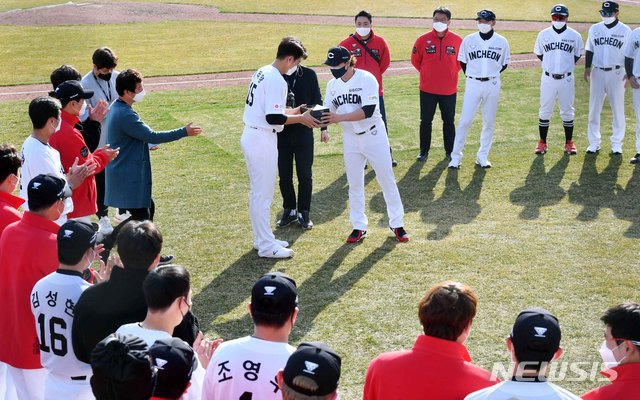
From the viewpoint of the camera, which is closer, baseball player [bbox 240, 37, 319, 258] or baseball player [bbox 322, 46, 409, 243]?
baseball player [bbox 240, 37, 319, 258]

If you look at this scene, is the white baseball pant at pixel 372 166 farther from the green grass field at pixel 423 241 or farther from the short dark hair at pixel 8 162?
the short dark hair at pixel 8 162

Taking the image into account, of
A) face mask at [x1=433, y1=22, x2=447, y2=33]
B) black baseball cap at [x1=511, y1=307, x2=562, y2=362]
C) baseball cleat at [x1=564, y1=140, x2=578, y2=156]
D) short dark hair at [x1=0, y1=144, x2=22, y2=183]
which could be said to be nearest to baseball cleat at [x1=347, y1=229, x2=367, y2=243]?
short dark hair at [x1=0, y1=144, x2=22, y2=183]

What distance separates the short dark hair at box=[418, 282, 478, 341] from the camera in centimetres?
404

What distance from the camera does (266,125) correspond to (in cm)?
851

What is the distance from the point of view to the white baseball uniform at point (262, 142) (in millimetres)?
8359

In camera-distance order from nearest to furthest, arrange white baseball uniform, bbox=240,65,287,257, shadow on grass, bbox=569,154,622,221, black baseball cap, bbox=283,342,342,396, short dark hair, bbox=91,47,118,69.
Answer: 1. black baseball cap, bbox=283,342,342,396
2. white baseball uniform, bbox=240,65,287,257
3. short dark hair, bbox=91,47,118,69
4. shadow on grass, bbox=569,154,622,221

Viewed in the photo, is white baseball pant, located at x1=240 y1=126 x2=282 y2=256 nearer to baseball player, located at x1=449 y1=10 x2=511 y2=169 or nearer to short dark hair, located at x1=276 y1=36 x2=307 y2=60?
short dark hair, located at x1=276 y1=36 x2=307 y2=60

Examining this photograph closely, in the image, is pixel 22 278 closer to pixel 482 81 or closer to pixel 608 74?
pixel 482 81

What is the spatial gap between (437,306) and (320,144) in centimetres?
940

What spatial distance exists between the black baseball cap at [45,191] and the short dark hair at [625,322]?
3.57 m

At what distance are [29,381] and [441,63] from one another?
29.0 ft

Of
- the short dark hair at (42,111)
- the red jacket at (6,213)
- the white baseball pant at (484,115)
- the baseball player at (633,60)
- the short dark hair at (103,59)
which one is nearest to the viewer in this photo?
the red jacket at (6,213)

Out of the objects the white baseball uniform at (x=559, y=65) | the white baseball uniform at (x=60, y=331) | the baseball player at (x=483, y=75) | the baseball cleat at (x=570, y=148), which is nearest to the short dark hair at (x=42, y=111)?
the white baseball uniform at (x=60, y=331)

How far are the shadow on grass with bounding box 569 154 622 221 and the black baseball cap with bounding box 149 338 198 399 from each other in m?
7.36
